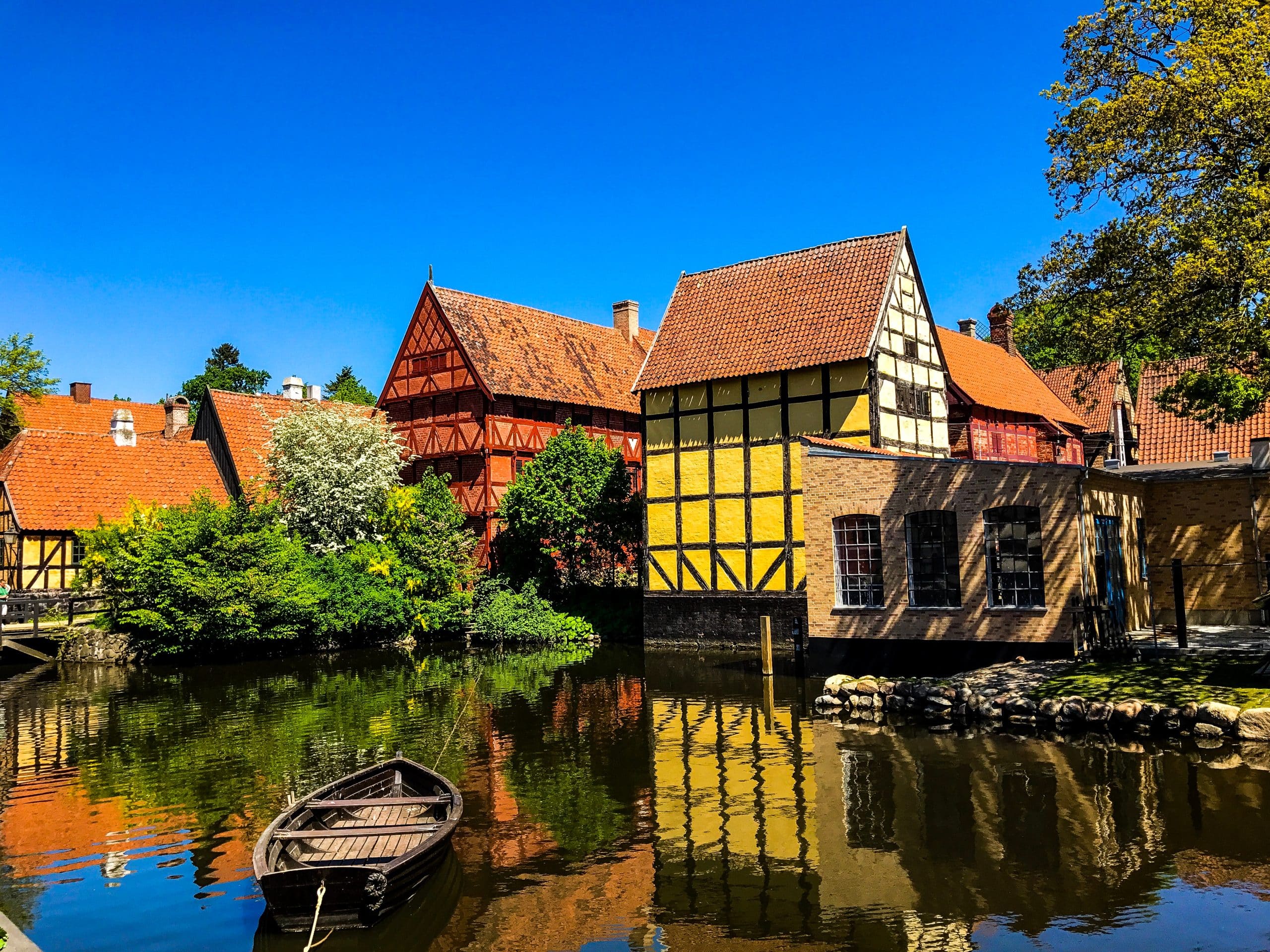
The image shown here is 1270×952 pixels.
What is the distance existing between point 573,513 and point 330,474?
8.65 metres

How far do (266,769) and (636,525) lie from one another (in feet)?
60.1

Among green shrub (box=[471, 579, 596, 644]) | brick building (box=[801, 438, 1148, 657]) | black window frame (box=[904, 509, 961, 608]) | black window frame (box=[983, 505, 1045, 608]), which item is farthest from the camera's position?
green shrub (box=[471, 579, 596, 644])

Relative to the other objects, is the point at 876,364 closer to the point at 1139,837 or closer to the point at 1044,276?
the point at 1044,276

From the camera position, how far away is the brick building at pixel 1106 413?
39.4m

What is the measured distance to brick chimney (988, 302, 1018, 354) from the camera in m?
41.9

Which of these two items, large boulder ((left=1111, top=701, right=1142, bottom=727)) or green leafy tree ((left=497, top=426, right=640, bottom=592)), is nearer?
large boulder ((left=1111, top=701, right=1142, bottom=727))

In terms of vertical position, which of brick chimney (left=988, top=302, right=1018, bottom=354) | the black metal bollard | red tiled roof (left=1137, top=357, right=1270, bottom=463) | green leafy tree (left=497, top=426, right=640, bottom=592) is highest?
brick chimney (left=988, top=302, right=1018, bottom=354)

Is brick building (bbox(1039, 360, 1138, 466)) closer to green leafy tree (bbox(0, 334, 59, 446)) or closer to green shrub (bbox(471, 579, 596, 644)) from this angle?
green shrub (bbox(471, 579, 596, 644))

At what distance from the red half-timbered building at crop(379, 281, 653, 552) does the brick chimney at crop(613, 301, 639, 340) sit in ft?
14.2

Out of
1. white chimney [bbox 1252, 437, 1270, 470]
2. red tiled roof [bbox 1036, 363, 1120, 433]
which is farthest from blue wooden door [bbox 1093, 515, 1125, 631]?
red tiled roof [bbox 1036, 363, 1120, 433]

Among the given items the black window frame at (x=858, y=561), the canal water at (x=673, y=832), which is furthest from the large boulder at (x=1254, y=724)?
the black window frame at (x=858, y=561)

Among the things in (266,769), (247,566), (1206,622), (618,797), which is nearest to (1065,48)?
(1206,622)

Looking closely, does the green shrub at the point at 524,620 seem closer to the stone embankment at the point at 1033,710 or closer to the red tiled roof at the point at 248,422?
the red tiled roof at the point at 248,422

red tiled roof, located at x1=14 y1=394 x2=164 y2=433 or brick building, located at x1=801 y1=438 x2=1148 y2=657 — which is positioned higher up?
red tiled roof, located at x1=14 y1=394 x2=164 y2=433
